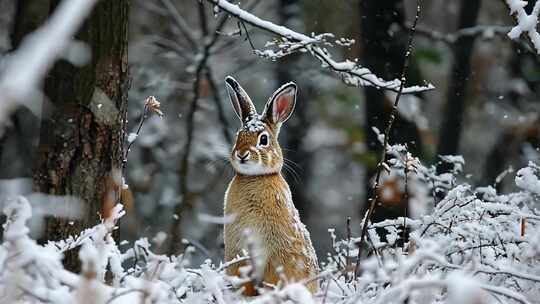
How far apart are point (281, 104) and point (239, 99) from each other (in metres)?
0.30

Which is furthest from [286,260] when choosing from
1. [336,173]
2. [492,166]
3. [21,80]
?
[336,173]

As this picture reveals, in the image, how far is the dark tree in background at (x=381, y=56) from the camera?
895cm

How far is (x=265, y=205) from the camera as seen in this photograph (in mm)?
5508

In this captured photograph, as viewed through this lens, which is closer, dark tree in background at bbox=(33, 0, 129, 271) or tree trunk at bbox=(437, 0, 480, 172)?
dark tree in background at bbox=(33, 0, 129, 271)

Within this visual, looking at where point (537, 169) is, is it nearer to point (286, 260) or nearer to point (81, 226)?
point (286, 260)

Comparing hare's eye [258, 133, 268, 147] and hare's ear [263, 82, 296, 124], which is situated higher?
hare's ear [263, 82, 296, 124]

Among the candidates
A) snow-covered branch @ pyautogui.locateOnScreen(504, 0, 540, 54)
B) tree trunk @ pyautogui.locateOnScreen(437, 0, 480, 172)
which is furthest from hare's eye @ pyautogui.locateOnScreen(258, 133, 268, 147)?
tree trunk @ pyautogui.locateOnScreen(437, 0, 480, 172)

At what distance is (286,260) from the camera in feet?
17.6

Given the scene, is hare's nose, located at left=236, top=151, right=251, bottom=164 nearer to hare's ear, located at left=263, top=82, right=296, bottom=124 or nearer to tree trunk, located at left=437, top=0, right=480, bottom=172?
hare's ear, located at left=263, top=82, right=296, bottom=124

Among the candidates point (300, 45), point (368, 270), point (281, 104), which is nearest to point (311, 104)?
point (281, 104)

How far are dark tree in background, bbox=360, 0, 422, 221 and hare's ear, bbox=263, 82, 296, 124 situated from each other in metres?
3.00

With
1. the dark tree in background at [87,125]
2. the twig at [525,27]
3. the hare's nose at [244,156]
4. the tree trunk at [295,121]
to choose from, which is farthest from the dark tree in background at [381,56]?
the dark tree in background at [87,125]

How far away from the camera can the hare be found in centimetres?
536

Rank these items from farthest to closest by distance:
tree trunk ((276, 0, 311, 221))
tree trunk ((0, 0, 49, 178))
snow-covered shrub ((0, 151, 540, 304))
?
tree trunk ((276, 0, 311, 221)) < tree trunk ((0, 0, 49, 178)) < snow-covered shrub ((0, 151, 540, 304))
